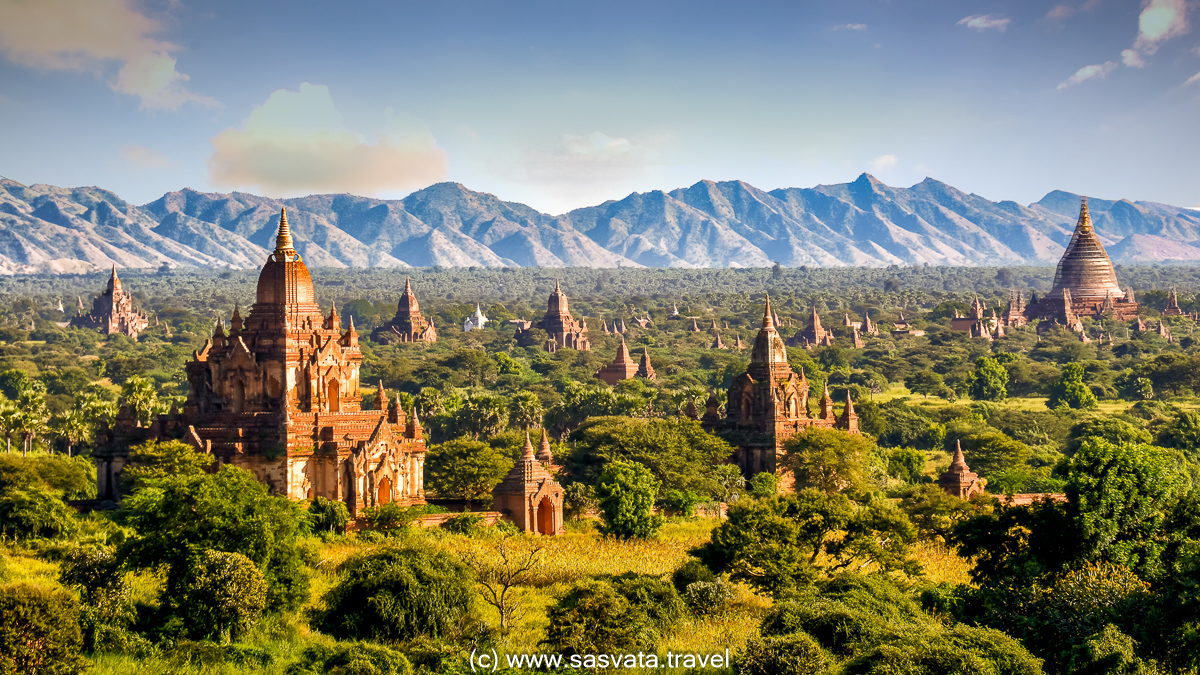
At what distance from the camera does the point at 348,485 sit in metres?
55.3

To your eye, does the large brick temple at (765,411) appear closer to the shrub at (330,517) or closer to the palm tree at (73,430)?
the shrub at (330,517)

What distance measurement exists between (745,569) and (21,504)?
82.0ft

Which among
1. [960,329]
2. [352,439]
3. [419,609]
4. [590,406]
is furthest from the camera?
[960,329]

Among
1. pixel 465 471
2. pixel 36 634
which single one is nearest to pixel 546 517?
pixel 465 471

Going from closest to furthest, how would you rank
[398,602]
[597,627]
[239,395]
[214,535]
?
[597,627] → [398,602] → [214,535] → [239,395]

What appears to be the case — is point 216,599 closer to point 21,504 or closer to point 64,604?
point 64,604

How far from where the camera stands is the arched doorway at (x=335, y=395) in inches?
2343

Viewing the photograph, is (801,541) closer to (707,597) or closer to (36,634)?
(707,597)

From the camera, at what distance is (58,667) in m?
32.8

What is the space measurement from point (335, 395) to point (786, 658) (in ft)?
104

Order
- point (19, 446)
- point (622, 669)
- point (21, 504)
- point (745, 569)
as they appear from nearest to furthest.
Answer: point (622, 669) < point (745, 569) < point (21, 504) < point (19, 446)

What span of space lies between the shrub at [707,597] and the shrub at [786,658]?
822cm

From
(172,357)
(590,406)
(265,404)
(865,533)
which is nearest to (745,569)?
(865,533)

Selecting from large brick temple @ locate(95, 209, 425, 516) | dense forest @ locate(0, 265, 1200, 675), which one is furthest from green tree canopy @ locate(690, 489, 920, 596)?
large brick temple @ locate(95, 209, 425, 516)
